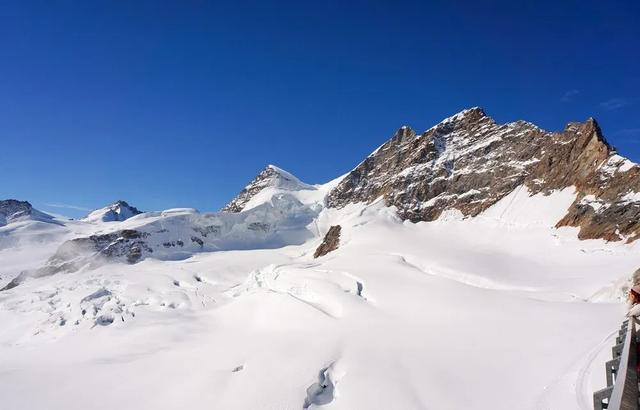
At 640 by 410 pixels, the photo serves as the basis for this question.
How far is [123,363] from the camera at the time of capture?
26.5m

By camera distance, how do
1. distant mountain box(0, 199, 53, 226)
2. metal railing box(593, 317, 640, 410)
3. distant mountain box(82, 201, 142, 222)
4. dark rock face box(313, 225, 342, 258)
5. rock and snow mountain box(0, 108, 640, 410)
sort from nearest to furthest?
metal railing box(593, 317, 640, 410)
rock and snow mountain box(0, 108, 640, 410)
dark rock face box(313, 225, 342, 258)
distant mountain box(0, 199, 53, 226)
distant mountain box(82, 201, 142, 222)

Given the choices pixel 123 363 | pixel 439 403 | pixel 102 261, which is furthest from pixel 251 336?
pixel 102 261

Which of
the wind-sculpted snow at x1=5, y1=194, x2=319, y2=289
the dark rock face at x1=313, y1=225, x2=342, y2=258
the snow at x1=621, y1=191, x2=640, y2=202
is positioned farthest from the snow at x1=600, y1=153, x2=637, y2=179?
the wind-sculpted snow at x1=5, y1=194, x2=319, y2=289

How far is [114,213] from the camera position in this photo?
526 feet

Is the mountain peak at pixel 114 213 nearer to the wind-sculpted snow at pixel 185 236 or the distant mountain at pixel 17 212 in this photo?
the distant mountain at pixel 17 212

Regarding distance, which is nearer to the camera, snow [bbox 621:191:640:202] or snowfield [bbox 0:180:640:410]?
snowfield [bbox 0:180:640:410]

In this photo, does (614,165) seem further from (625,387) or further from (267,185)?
(267,185)

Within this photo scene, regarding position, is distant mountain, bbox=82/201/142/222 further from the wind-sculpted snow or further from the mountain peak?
the wind-sculpted snow

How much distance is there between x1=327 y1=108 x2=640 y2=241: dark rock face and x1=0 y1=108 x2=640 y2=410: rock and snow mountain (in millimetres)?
271

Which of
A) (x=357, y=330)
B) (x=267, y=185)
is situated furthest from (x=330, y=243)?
(x=267, y=185)

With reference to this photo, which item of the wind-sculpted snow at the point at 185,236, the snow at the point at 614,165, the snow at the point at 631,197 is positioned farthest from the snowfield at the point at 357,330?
the wind-sculpted snow at the point at 185,236

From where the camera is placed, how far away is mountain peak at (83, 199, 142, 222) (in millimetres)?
154875

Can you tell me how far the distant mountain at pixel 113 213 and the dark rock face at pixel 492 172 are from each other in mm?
90967

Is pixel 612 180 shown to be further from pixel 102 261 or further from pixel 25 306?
pixel 102 261
